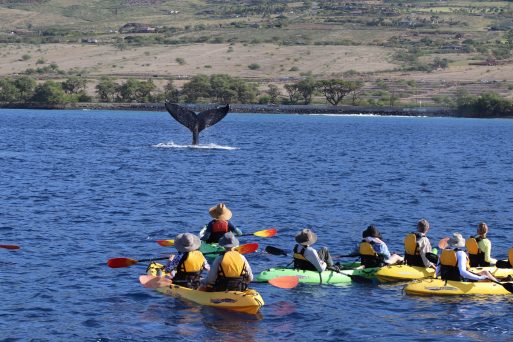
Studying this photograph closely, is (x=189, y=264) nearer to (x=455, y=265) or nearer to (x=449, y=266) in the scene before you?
(x=449, y=266)

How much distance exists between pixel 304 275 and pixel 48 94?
6456 inches

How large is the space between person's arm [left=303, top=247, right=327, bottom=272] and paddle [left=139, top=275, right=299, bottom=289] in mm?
1556

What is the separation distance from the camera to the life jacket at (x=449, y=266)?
29.2 metres

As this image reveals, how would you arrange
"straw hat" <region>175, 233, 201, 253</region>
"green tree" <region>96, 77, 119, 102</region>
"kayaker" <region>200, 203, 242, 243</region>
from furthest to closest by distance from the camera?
"green tree" <region>96, 77, 119, 102</region> < "kayaker" <region>200, 203, 242, 243</region> < "straw hat" <region>175, 233, 201, 253</region>

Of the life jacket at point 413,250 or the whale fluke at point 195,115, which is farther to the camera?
the whale fluke at point 195,115

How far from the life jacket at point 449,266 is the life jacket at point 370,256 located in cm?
241

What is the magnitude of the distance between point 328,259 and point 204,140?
273 ft

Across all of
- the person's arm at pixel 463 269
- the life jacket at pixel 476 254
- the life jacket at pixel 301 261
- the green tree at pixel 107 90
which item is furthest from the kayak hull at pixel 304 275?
the green tree at pixel 107 90

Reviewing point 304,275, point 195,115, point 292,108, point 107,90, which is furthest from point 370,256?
point 107,90

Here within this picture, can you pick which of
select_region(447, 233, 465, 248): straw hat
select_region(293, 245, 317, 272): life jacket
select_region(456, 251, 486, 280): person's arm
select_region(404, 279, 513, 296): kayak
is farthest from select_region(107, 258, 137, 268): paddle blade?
select_region(456, 251, 486, 280): person's arm

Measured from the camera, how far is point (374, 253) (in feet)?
103

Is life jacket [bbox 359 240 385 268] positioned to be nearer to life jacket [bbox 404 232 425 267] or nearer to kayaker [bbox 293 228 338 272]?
life jacket [bbox 404 232 425 267]

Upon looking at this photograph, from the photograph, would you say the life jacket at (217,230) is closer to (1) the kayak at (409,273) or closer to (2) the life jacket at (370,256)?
(2) the life jacket at (370,256)

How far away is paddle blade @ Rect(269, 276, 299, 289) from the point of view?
28.6 metres
